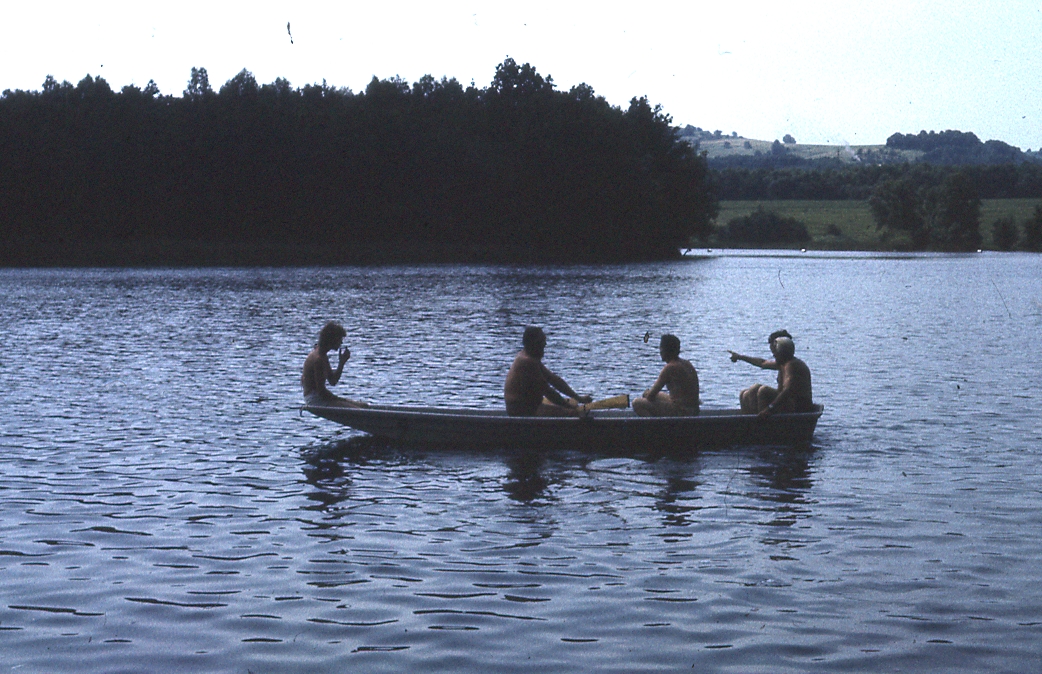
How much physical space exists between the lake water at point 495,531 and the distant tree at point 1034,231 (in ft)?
404

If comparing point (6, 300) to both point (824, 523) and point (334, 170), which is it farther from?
point (334, 170)

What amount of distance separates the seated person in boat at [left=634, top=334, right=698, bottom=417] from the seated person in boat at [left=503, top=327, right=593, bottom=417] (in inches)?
43.9

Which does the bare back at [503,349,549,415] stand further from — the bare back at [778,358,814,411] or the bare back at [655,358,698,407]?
the bare back at [778,358,814,411]

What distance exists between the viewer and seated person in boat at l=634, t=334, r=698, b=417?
61.3ft

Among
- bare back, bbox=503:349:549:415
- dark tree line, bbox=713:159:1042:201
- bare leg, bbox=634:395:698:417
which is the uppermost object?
dark tree line, bbox=713:159:1042:201

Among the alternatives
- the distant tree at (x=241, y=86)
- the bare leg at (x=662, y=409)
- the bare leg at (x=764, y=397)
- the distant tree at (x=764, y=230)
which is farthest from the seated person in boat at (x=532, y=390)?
the distant tree at (x=764, y=230)

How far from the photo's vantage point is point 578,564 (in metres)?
11.8

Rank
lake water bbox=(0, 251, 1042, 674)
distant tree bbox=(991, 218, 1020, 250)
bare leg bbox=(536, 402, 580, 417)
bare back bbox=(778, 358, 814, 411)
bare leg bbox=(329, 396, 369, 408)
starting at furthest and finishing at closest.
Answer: distant tree bbox=(991, 218, 1020, 250), bare back bbox=(778, 358, 814, 411), bare leg bbox=(329, 396, 369, 408), bare leg bbox=(536, 402, 580, 417), lake water bbox=(0, 251, 1042, 674)

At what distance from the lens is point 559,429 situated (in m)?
18.1

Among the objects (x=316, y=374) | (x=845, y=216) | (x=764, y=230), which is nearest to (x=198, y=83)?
(x=764, y=230)

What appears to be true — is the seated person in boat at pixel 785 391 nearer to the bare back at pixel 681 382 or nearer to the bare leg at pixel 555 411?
the bare back at pixel 681 382

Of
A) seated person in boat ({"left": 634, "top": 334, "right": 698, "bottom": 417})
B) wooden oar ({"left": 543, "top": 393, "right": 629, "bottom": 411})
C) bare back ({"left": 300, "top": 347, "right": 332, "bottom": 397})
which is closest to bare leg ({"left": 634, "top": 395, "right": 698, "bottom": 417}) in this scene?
seated person in boat ({"left": 634, "top": 334, "right": 698, "bottom": 417})

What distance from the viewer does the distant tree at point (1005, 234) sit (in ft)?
481

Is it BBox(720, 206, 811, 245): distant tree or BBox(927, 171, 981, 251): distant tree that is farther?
BBox(720, 206, 811, 245): distant tree
